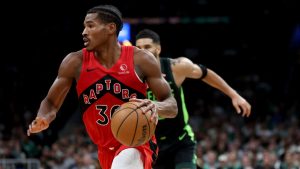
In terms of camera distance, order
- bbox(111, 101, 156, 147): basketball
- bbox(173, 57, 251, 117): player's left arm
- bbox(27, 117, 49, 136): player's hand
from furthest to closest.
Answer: bbox(173, 57, 251, 117): player's left arm
bbox(27, 117, 49, 136): player's hand
bbox(111, 101, 156, 147): basketball

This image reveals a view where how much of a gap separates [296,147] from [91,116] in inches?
394

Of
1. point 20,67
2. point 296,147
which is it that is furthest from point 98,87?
point 20,67

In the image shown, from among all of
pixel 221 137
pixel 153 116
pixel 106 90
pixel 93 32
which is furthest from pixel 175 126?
pixel 221 137

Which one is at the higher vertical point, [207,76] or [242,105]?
[207,76]

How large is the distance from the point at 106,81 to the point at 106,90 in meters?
0.08

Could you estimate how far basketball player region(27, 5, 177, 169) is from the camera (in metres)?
5.37

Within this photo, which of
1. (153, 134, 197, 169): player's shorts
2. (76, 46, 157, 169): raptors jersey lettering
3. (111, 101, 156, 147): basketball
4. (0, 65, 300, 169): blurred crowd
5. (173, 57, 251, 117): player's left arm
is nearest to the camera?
(111, 101, 156, 147): basketball

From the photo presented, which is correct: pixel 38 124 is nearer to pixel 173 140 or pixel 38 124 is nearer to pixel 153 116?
pixel 153 116

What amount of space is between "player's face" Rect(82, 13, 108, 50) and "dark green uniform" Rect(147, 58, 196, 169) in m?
1.89

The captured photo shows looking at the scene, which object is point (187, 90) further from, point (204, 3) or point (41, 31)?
point (41, 31)

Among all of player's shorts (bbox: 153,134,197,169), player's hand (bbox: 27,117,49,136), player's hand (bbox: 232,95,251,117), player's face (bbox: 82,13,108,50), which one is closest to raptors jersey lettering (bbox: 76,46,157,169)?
player's face (bbox: 82,13,108,50)

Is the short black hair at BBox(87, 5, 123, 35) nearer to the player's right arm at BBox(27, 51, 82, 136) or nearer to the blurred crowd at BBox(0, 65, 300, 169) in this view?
the player's right arm at BBox(27, 51, 82, 136)

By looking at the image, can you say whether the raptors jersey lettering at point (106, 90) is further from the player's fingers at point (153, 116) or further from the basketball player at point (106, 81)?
the player's fingers at point (153, 116)

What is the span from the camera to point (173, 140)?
7141 mm
